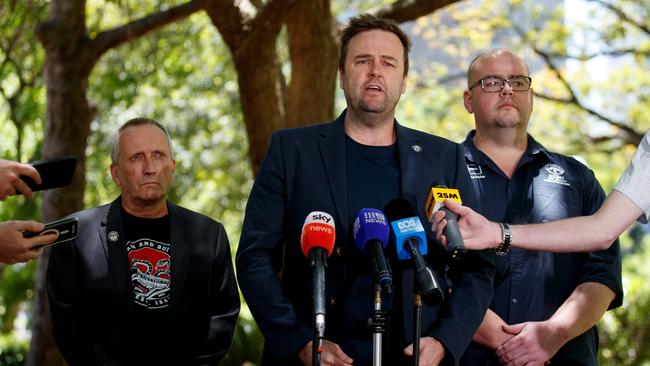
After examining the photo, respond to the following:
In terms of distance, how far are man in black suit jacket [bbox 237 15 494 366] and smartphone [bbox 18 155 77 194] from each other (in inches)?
32.1

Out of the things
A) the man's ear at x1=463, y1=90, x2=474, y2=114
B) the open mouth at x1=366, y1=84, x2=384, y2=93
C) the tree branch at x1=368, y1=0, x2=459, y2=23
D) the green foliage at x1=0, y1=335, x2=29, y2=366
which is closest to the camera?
the open mouth at x1=366, y1=84, x2=384, y2=93

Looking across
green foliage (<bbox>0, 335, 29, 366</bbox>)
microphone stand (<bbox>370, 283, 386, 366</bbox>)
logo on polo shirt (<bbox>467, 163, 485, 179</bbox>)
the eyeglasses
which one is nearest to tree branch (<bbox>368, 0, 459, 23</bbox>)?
the eyeglasses

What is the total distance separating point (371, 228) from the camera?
3.80m

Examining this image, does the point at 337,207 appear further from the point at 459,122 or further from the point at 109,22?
the point at 459,122

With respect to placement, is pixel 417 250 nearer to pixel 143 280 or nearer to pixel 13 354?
pixel 143 280

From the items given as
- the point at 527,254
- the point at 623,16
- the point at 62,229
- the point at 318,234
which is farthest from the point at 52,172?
the point at 623,16

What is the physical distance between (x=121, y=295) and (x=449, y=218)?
1893 mm

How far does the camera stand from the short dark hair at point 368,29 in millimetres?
4711

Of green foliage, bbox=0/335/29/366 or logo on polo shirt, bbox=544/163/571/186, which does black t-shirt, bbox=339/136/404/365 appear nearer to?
logo on polo shirt, bbox=544/163/571/186

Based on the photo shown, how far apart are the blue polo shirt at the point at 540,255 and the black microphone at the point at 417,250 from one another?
1131mm

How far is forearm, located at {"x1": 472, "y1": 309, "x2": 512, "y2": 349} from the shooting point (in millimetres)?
4879

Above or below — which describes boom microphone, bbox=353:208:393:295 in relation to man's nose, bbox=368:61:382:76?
below

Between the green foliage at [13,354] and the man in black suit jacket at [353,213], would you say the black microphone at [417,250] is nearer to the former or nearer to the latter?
the man in black suit jacket at [353,213]

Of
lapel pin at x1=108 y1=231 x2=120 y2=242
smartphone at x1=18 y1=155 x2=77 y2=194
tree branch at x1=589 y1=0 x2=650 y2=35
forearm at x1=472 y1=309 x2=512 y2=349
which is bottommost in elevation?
forearm at x1=472 y1=309 x2=512 y2=349
